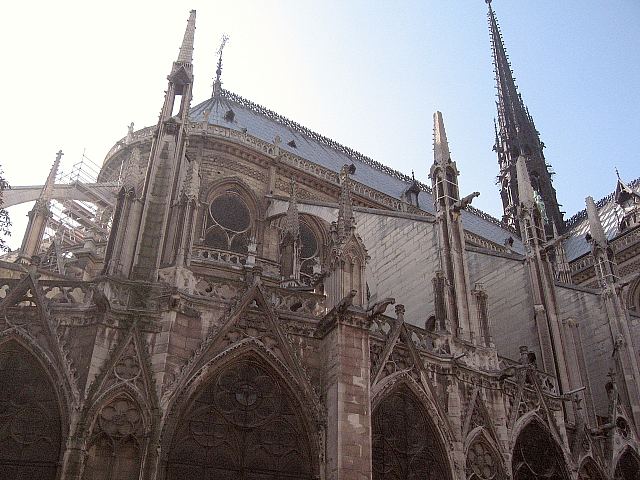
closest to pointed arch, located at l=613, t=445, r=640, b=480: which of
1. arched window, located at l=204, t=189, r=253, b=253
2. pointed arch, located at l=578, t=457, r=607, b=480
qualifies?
pointed arch, located at l=578, t=457, r=607, b=480

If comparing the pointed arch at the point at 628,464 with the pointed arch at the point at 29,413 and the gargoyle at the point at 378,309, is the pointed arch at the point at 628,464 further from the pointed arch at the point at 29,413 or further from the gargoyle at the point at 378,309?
the pointed arch at the point at 29,413

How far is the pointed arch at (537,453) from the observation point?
42.3ft

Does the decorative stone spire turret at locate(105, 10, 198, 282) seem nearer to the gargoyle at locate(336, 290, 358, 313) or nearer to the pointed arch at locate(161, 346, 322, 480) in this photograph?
the pointed arch at locate(161, 346, 322, 480)

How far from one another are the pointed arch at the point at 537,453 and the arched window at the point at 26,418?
27.6ft

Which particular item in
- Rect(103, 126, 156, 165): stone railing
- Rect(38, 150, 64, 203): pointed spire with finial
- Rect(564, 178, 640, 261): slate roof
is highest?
Rect(564, 178, 640, 261): slate roof

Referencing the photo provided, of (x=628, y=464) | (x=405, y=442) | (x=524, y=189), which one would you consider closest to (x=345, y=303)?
(x=405, y=442)

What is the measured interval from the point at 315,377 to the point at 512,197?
33.1 m

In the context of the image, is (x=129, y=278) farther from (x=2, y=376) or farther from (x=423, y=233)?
(x=423, y=233)

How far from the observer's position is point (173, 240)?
1154cm

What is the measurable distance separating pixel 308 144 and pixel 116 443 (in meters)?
22.5

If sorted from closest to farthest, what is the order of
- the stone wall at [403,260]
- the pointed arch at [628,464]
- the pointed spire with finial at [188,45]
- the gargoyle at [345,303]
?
the gargoyle at [345,303]
the pointed spire with finial at [188,45]
the pointed arch at [628,464]
the stone wall at [403,260]

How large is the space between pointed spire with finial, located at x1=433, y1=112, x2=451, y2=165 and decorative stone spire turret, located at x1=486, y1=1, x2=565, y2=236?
893 inches

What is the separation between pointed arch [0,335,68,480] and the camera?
9.10m

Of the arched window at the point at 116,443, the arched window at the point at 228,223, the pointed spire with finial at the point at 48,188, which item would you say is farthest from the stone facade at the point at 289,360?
the pointed spire with finial at the point at 48,188
